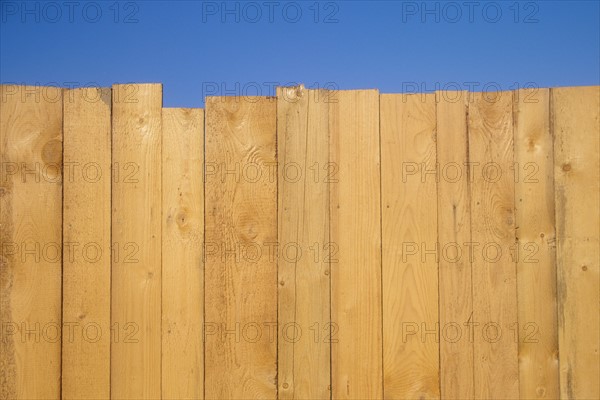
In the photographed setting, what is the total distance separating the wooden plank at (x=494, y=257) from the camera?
5.51 feet

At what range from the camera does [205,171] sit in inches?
67.7

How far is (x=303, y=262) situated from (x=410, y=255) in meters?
0.47

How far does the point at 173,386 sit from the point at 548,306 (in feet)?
5.46

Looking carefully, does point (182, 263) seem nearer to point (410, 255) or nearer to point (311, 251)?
point (311, 251)

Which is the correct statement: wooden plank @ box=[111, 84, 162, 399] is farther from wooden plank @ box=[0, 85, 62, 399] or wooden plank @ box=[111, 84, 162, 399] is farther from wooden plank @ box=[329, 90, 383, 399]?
wooden plank @ box=[329, 90, 383, 399]

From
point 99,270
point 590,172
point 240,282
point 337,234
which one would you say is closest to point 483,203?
point 590,172

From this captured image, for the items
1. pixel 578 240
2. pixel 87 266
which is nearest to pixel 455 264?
pixel 578 240

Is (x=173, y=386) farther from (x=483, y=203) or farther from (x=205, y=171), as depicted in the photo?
(x=483, y=203)

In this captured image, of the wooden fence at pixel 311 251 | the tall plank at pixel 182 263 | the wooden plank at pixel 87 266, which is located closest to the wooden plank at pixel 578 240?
the wooden fence at pixel 311 251

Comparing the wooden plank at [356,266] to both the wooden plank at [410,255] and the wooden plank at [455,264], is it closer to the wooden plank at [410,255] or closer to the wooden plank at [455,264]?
the wooden plank at [410,255]

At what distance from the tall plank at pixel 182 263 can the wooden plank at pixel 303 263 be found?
14.1 inches

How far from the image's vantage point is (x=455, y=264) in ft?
5.56

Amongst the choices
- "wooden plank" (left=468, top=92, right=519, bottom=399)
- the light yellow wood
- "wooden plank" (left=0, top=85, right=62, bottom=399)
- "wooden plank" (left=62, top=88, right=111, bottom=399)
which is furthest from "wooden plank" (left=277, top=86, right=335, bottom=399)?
"wooden plank" (left=0, top=85, right=62, bottom=399)

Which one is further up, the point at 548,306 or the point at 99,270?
the point at 99,270
